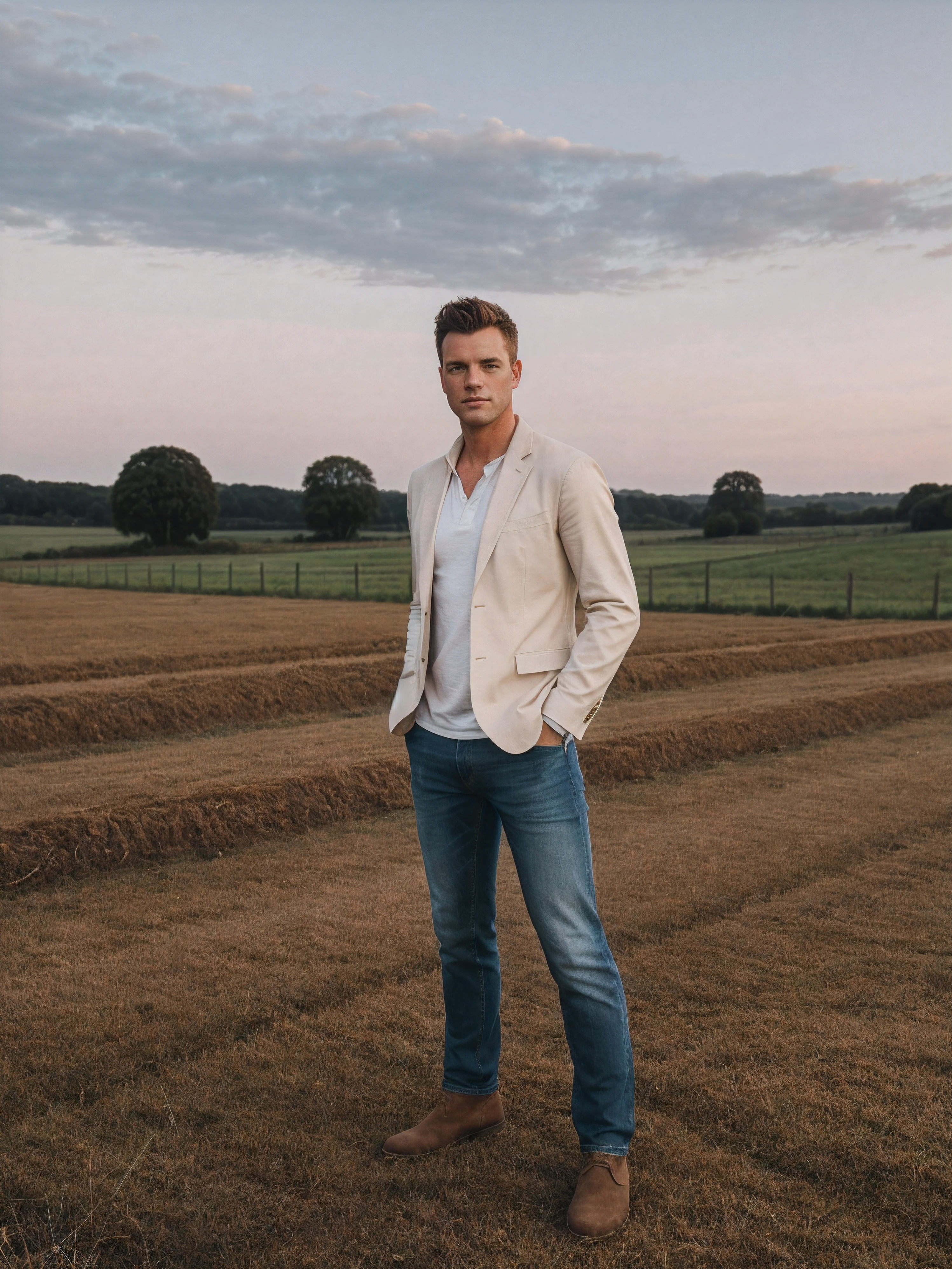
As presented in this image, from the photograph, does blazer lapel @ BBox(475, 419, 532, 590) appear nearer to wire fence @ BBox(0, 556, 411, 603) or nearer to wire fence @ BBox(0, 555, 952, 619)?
wire fence @ BBox(0, 555, 952, 619)

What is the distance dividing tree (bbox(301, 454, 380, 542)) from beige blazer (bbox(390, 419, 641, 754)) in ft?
262

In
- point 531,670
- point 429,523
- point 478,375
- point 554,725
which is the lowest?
point 554,725

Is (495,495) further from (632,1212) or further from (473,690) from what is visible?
(632,1212)

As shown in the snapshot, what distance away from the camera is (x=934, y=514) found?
61156 mm

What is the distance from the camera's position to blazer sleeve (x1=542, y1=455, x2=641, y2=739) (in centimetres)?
280

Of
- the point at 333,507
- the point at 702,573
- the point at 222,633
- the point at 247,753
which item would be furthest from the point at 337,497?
the point at 247,753

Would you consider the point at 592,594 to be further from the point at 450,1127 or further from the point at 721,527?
the point at 721,527

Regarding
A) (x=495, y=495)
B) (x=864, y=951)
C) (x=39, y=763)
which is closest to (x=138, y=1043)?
(x=495, y=495)

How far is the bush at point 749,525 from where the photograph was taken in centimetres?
7644

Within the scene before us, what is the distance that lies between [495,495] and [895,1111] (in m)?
2.37

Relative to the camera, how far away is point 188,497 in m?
77.0

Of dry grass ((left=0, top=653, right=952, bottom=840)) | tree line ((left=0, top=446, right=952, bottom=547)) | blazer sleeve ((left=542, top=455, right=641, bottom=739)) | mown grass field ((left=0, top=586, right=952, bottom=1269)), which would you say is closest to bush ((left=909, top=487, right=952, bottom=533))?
tree line ((left=0, top=446, right=952, bottom=547))

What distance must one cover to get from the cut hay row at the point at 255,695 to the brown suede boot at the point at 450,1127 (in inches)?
320

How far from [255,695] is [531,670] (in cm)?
1000
